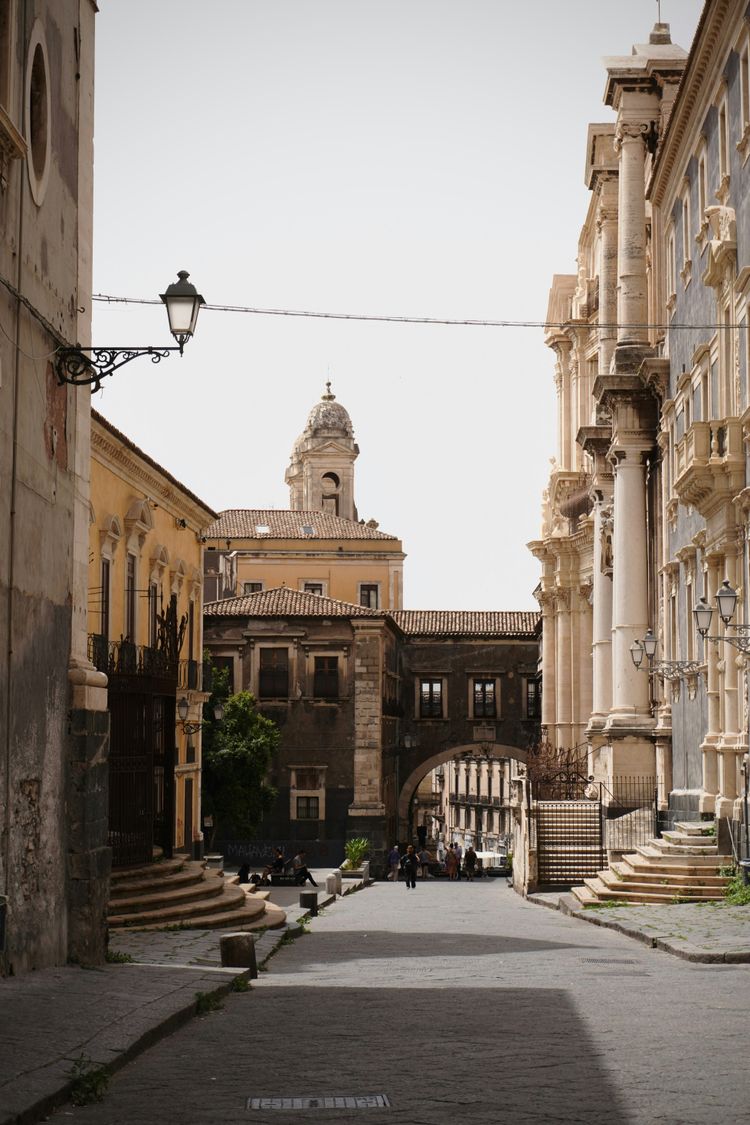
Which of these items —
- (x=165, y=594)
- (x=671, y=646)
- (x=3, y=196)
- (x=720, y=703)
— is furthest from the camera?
(x=165, y=594)

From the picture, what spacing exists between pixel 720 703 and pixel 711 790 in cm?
162

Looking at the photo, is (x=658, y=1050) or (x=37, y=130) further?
(x=37, y=130)

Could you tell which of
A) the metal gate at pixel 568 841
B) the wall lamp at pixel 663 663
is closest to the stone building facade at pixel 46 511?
the wall lamp at pixel 663 663

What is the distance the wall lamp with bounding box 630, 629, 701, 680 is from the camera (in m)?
29.1

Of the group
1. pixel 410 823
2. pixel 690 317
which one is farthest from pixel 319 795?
pixel 690 317

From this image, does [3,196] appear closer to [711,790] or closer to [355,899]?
[711,790]

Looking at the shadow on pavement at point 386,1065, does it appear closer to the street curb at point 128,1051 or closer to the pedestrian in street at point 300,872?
the street curb at point 128,1051

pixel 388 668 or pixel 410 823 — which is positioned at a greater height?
pixel 388 668

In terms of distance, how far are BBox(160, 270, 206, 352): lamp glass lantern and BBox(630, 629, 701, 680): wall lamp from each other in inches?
657

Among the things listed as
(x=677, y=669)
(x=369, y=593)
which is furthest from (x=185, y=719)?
(x=369, y=593)

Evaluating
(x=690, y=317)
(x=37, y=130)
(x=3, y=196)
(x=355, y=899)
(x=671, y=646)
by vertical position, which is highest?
(x=690, y=317)

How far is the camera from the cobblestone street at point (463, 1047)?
8.46 metres

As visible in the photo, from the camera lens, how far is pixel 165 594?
34875 mm

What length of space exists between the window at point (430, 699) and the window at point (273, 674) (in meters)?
9.23
